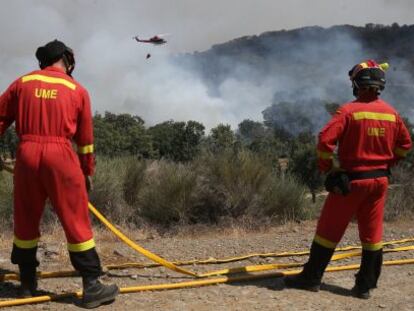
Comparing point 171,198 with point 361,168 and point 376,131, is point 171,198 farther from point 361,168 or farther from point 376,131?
point 376,131

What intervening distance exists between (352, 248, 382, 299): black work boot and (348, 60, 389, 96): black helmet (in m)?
1.44

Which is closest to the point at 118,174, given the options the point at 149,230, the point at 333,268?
the point at 149,230

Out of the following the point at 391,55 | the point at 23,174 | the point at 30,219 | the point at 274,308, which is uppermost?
the point at 391,55

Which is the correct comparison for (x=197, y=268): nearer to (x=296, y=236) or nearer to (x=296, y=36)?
(x=296, y=236)

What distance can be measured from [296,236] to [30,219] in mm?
3808

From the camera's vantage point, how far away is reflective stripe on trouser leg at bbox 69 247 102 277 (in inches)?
166

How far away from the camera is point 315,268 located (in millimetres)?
→ 4789

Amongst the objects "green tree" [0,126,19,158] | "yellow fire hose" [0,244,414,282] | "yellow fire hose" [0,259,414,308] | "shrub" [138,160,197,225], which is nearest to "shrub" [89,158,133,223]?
"shrub" [138,160,197,225]

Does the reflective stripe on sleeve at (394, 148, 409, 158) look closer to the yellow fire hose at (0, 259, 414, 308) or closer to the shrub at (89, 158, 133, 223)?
the yellow fire hose at (0, 259, 414, 308)

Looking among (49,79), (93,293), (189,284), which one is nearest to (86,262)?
(93,293)

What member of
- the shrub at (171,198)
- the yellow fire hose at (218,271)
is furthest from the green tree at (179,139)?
the yellow fire hose at (218,271)

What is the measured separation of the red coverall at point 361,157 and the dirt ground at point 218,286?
51cm

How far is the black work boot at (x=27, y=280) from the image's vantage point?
4387mm

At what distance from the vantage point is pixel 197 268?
5.53m
